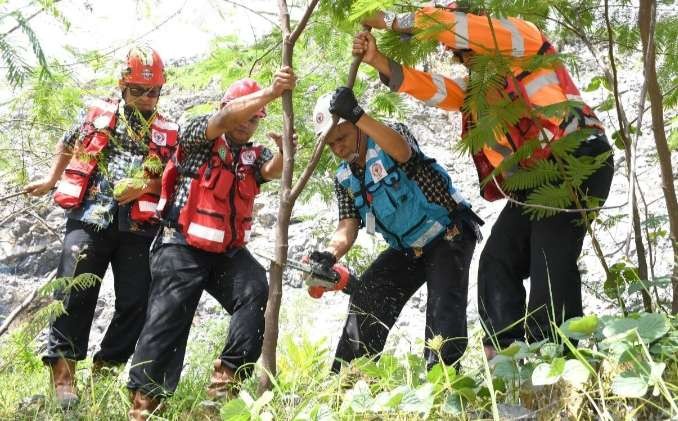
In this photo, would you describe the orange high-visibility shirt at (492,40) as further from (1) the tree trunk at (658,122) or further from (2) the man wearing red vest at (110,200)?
(2) the man wearing red vest at (110,200)

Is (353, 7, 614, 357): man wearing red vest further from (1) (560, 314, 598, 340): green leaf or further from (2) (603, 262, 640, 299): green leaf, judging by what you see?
(1) (560, 314, 598, 340): green leaf

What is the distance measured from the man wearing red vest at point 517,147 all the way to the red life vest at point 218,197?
1156mm

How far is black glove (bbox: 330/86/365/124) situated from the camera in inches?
133

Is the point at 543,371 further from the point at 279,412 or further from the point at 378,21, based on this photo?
the point at 378,21

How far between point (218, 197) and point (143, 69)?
947 mm

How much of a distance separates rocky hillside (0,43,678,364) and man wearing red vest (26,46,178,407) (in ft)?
7.97

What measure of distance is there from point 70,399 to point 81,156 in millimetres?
1287

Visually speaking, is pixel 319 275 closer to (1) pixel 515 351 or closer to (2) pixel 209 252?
(2) pixel 209 252

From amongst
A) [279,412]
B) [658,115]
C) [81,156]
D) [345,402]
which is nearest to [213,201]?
[81,156]

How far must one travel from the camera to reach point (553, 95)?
316 centimetres

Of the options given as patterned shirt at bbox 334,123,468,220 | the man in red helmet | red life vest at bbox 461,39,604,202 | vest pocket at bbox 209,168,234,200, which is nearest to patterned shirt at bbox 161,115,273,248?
the man in red helmet

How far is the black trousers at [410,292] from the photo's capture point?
12.8 feet

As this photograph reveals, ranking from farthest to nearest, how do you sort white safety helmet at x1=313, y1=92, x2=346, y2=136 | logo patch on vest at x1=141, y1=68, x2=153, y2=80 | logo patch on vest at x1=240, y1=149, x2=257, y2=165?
logo patch on vest at x1=141, y1=68, x2=153, y2=80, logo patch on vest at x1=240, y1=149, x2=257, y2=165, white safety helmet at x1=313, y1=92, x2=346, y2=136

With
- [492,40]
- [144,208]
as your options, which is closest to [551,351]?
[492,40]
